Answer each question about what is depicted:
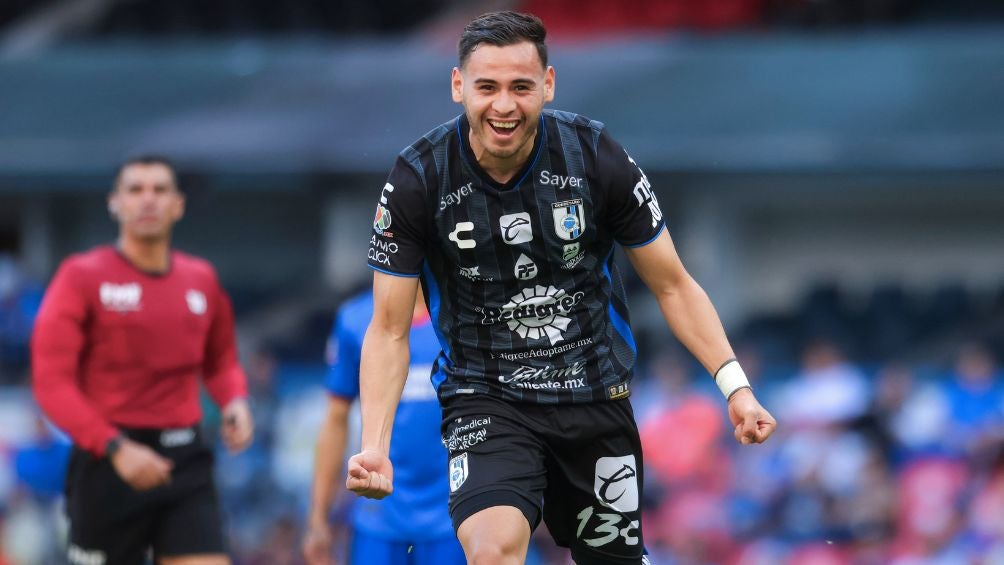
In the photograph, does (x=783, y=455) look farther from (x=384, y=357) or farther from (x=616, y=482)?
(x=384, y=357)

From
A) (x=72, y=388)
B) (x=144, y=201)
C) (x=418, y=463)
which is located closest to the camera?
(x=418, y=463)

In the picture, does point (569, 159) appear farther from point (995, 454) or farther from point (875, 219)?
point (875, 219)

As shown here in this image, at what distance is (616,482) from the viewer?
5.48 m

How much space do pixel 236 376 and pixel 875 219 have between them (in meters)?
11.8

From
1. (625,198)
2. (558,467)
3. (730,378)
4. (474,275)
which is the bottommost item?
(558,467)

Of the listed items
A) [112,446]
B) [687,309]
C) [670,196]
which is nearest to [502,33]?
[687,309]

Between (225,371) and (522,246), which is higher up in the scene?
(522,246)

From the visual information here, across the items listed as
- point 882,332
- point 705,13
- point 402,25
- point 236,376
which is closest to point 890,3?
point 705,13

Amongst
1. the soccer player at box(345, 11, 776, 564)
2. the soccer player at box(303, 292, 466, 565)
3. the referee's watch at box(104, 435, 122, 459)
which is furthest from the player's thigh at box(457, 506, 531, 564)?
the referee's watch at box(104, 435, 122, 459)

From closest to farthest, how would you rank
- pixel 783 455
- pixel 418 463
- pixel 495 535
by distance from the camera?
pixel 495 535 → pixel 418 463 → pixel 783 455

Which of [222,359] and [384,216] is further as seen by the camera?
[222,359]

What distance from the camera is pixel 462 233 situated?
17.3 ft

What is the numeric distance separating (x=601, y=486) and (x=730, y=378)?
56 centimetres

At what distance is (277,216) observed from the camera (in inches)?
809
